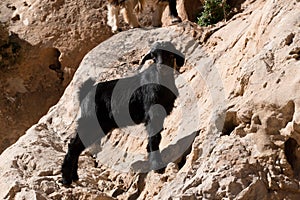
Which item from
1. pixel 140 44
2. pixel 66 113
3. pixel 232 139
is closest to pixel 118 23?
pixel 140 44

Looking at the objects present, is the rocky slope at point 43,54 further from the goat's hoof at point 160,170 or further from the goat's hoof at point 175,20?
the goat's hoof at point 160,170

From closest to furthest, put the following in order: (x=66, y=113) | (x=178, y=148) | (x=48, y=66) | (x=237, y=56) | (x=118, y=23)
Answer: (x=178, y=148) < (x=237, y=56) < (x=66, y=113) < (x=118, y=23) < (x=48, y=66)

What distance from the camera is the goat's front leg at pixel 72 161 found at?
7.71m

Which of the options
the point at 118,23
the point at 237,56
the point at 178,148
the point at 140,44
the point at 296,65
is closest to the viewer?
the point at 296,65

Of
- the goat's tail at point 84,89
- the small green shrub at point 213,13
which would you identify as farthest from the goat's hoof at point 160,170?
Answer: the small green shrub at point 213,13

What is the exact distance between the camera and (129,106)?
7.95m

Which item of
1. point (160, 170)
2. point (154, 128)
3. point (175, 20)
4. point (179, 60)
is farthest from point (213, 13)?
point (160, 170)

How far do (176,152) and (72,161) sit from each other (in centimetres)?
125

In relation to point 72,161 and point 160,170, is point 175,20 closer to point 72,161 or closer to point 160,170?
point 72,161

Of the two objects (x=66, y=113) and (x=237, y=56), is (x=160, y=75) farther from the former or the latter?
(x=66, y=113)

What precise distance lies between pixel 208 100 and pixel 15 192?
2.23 meters

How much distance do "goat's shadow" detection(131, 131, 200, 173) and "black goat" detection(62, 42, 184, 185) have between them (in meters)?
0.14

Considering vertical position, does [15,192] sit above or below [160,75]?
below

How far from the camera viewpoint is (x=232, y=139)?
6.46 m
